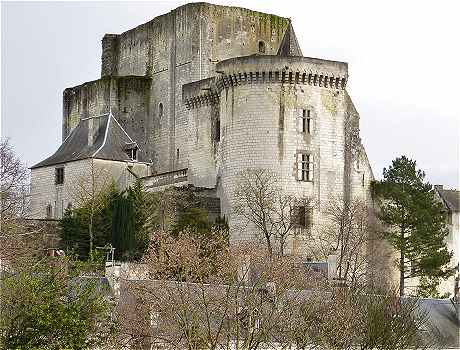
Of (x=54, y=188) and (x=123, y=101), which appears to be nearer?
(x=54, y=188)

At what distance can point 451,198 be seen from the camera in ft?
210

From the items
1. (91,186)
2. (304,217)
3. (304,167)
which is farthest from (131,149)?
(304,217)

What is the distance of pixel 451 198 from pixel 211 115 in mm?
13242

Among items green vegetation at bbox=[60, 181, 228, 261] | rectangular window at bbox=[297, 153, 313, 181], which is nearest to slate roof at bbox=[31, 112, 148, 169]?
green vegetation at bbox=[60, 181, 228, 261]

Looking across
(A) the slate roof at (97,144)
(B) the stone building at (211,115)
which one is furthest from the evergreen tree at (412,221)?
(A) the slate roof at (97,144)

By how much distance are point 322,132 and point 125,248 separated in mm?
9103

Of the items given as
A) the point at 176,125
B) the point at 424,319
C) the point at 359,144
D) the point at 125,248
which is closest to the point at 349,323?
the point at 424,319

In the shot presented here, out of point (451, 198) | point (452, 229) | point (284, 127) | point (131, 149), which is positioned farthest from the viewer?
point (451, 198)

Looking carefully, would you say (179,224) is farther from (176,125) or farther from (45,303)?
(45,303)

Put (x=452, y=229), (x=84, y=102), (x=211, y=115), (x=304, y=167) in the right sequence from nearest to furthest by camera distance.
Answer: (x=304, y=167)
(x=211, y=115)
(x=452, y=229)
(x=84, y=102)

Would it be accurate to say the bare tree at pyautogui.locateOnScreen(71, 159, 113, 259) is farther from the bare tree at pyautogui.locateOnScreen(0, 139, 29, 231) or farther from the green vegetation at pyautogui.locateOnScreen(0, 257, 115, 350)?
the green vegetation at pyautogui.locateOnScreen(0, 257, 115, 350)

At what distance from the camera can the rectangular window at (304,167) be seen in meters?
53.5

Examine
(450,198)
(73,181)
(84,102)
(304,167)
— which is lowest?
(450,198)

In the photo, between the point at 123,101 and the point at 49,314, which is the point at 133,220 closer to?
the point at 123,101
